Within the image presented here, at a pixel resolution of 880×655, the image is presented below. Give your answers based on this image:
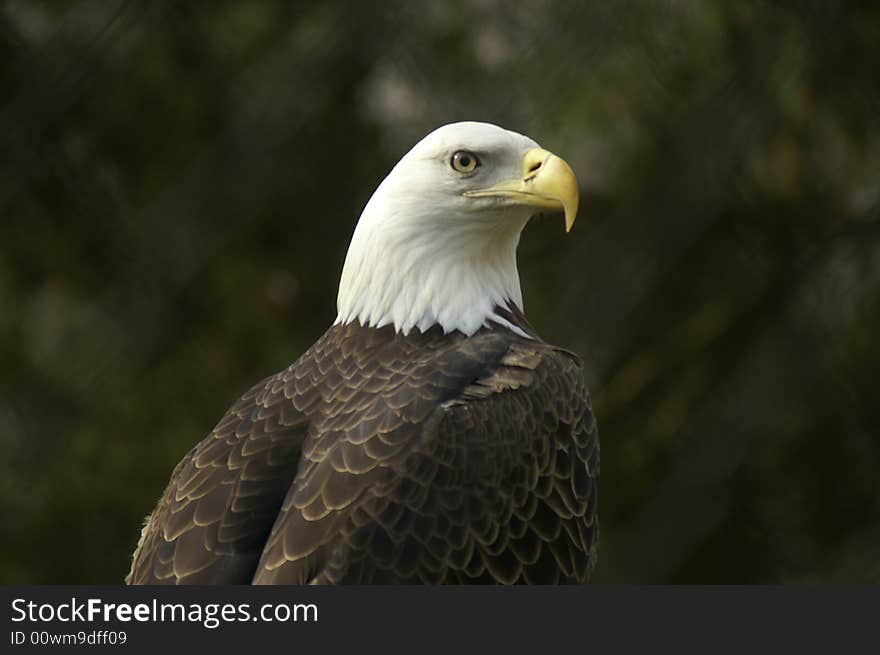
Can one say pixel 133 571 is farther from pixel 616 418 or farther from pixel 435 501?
pixel 616 418

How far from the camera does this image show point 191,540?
243cm

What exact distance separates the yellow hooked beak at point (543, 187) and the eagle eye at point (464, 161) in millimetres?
44

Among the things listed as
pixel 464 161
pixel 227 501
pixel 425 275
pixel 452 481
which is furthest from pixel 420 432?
pixel 464 161

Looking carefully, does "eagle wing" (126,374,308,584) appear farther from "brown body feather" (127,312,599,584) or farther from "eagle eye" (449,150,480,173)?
"eagle eye" (449,150,480,173)

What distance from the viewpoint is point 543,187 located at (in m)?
2.71

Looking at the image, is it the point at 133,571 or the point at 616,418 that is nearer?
the point at 133,571

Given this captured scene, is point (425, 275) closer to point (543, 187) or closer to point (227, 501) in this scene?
point (543, 187)

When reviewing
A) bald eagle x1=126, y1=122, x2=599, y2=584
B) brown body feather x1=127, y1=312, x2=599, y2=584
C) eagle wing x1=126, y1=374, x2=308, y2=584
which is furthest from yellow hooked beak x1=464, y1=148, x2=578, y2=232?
eagle wing x1=126, y1=374, x2=308, y2=584

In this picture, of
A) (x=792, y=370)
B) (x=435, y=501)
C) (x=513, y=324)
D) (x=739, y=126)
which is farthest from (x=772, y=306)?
(x=435, y=501)

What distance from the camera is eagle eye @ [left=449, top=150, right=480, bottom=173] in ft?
9.04

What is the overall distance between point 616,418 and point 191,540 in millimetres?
1582

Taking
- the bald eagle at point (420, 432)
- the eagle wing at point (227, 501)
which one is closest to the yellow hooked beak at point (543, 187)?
the bald eagle at point (420, 432)

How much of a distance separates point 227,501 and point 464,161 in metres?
0.76

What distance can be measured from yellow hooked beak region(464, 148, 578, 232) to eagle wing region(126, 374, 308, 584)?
54cm
